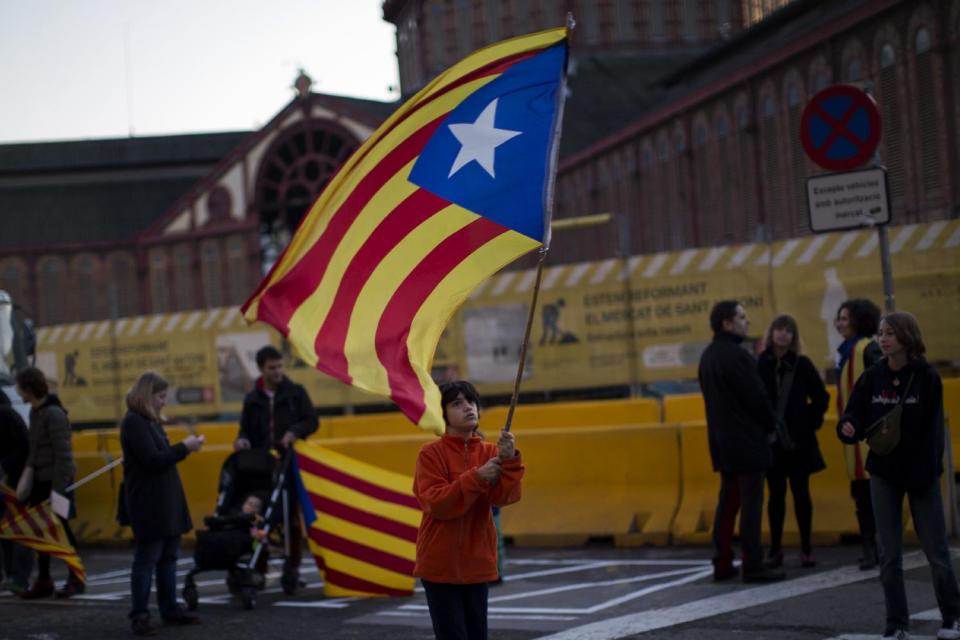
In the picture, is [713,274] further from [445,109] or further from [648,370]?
[445,109]

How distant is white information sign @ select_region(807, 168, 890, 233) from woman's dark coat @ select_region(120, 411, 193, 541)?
191 inches

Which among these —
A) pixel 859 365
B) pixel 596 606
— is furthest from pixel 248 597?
pixel 859 365

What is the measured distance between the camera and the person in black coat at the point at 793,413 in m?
10.6

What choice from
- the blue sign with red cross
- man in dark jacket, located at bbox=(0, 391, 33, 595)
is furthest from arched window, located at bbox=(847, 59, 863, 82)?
man in dark jacket, located at bbox=(0, 391, 33, 595)

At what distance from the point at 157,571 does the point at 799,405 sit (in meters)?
4.57

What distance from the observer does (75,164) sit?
205 ft

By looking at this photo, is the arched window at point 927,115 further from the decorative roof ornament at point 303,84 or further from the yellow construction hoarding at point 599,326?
the decorative roof ornament at point 303,84

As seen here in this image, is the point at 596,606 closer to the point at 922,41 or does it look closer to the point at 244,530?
the point at 244,530

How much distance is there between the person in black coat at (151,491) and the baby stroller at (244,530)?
633 mm

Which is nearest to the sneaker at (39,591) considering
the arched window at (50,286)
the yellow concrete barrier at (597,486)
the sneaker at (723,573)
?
the yellow concrete barrier at (597,486)

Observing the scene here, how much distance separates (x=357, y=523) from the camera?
1093 cm

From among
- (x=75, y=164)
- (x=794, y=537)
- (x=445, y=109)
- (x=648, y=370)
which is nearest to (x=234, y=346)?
(x=648, y=370)

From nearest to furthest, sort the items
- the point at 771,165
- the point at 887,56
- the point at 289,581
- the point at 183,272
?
the point at 289,581
the point at 887,56
the point at 771,165
the point at 183,272

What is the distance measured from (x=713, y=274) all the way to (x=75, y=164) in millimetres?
48444
